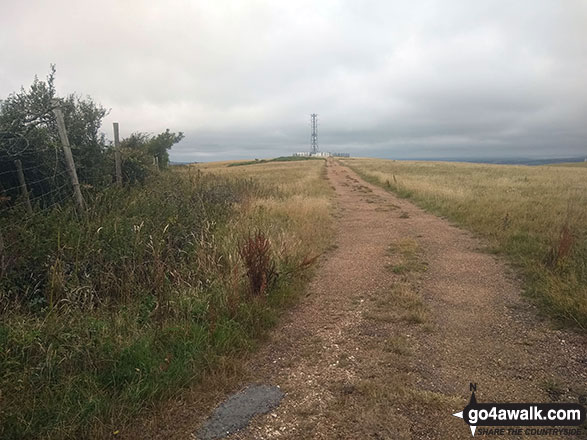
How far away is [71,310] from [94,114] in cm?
578

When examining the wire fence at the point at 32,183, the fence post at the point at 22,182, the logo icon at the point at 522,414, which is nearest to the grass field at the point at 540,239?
the logo icon at the point at 522,414

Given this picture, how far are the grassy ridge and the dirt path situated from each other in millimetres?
503

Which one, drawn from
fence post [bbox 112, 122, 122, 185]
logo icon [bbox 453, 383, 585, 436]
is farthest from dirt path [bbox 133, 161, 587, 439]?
fence post [bbox 112, 122, 122, 185]

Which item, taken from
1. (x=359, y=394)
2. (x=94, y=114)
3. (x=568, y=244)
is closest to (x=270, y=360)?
(x=359, y=394)

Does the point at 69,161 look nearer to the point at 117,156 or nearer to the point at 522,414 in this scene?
the point at 117,156

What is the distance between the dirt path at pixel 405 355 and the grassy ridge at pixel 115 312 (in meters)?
0.50

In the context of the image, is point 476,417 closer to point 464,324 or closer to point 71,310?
point 464,324

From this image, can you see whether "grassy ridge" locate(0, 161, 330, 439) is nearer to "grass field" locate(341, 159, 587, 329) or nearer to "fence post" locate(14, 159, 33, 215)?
"fence post" locate(14, 159, 33, 215)

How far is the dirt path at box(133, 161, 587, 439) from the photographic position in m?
2.60

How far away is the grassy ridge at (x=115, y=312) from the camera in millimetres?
2650

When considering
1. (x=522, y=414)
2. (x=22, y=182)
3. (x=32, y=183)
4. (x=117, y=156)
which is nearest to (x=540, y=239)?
(x=522, y=414)

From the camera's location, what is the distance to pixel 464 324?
4.06 m

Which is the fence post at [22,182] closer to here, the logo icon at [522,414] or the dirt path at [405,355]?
the dirt path at [405,355]

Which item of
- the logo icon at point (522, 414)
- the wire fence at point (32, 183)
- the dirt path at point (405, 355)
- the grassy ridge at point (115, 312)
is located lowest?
the logo icon at point (522, 414)
